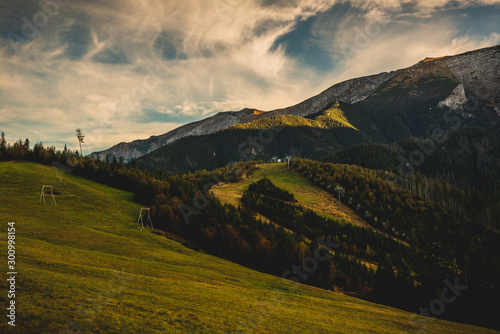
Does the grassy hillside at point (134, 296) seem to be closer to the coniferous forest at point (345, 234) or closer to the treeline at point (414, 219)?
the coniferous forest at point (345, 234)

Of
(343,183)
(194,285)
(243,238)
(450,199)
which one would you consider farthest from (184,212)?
(450,199)

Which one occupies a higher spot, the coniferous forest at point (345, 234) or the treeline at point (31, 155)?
the treeline at point (31, 155)

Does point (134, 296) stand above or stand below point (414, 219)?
above

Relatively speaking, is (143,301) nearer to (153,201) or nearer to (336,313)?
(336,313)

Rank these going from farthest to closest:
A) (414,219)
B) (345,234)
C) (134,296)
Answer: (414,219)
(345,234)
(134,296)

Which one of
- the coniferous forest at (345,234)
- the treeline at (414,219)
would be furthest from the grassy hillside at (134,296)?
the treeline at (414,219)

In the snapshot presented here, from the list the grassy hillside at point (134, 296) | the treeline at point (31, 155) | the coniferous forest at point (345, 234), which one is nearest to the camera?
the grassy hillside at point (134, 296)

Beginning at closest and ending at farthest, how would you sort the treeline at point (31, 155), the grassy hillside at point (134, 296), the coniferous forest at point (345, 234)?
the grassy hillside at point (134, 296) < the coniferous forest at point (345, 234) < the treeline at point (31, 155)

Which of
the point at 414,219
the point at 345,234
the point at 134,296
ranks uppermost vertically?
the point at 134,296

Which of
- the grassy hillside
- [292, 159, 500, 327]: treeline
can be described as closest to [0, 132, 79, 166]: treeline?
the grassy hillside

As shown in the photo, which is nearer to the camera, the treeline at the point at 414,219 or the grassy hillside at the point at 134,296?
the grassy hillside at the point at 134,296

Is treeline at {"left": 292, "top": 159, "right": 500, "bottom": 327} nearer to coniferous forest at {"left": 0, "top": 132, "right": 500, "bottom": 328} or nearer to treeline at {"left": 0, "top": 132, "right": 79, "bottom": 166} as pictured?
coniferous forest at {"left": 0, "top": 132, "right": 500, "bottom": 328}

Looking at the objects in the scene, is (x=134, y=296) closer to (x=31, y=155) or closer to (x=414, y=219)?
(x=31, y=155)

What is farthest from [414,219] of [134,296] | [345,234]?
[134,296]
